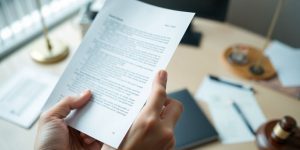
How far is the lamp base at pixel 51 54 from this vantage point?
1060 mm

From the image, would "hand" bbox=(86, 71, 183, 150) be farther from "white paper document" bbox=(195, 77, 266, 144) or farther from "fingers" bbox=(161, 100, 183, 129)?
"white paper document" bbox=(195, 77, 266, 144)

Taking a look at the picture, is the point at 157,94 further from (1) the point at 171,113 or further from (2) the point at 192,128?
(2) the point at 192,128

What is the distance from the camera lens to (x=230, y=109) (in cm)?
94

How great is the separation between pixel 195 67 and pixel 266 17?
2.22 ft

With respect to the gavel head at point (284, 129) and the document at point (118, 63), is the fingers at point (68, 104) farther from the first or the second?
the gavel head at point (284, 129)

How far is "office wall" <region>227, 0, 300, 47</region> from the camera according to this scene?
1406 millimetres

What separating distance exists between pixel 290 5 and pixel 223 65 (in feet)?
1.91

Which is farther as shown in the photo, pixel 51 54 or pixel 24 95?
pixel 51 54

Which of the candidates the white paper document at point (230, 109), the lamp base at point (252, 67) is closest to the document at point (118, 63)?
the white paper document at point (230, 109)


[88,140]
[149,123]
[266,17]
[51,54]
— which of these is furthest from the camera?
[266,17]

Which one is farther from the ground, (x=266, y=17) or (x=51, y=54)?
(x=266, y=17)

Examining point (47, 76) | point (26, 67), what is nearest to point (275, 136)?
point (47, 76)

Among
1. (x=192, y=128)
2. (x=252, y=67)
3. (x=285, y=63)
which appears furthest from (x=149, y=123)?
(x=285, y=63)

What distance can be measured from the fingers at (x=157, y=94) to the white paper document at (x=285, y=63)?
2.05 feet
